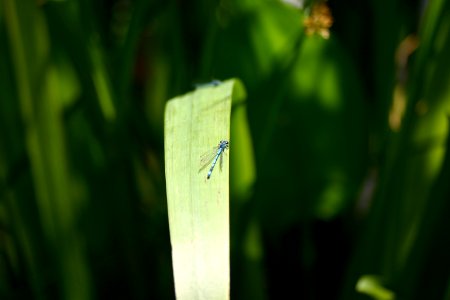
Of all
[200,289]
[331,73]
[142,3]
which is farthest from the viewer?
[331,73]

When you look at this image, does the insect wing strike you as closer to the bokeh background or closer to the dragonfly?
A: the dragonfly

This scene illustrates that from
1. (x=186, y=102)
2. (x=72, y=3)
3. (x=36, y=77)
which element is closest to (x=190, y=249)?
(x=186, y=102)

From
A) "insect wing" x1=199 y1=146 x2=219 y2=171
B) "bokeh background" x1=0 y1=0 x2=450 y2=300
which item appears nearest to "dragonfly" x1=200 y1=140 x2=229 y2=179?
"insect wing" x1=199 y1=146 x2=219 y2=171

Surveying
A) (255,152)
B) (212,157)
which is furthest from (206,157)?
(255,152)

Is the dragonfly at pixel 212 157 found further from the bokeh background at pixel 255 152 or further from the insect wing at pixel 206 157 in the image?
the bokeh background at pixel 255 152

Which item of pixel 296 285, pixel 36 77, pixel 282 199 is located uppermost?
pixel 36 77

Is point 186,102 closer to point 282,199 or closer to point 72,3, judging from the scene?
point 72,3
